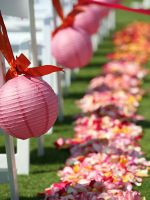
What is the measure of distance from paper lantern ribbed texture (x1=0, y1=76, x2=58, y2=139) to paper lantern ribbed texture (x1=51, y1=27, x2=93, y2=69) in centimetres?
179

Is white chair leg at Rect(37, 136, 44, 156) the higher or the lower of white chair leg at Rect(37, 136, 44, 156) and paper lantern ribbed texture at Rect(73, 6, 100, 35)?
the lower

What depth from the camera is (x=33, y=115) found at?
3.56 meters

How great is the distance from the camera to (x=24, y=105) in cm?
351

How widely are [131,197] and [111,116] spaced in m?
2.25

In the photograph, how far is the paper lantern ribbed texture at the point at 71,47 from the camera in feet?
17.6

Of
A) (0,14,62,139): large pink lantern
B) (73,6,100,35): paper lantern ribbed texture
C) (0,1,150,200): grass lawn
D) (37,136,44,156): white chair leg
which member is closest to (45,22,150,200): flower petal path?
(0,1,150,200): grass lawn

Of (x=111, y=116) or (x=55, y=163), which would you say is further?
(x=111, y=116)

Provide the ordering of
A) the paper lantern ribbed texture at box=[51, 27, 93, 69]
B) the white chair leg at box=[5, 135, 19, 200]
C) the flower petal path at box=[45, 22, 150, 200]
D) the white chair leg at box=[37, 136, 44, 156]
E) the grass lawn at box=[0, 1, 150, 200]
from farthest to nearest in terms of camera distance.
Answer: the paper lantern ribbed texture at box=[51, 27, 93, 69], the white chair leg at box=[37, 136, 44, 156], the grass lawn at box=[0, 1, 150, 200], the flower petal path at box=[45, 22, 150, 200], the white chair leg at box=[5, 135, 19, 200]

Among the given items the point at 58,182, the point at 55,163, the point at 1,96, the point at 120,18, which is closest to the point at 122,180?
the point at 58,182

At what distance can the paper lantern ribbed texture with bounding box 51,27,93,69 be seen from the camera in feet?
17.6

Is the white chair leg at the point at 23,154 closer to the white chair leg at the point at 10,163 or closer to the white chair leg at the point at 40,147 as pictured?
the white chair leg at the point at 40,147

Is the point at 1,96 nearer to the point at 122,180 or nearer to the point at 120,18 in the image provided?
the point at 122,180

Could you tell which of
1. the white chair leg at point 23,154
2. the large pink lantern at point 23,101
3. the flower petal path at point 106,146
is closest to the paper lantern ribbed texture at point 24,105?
the large pink lantern at point 23,101

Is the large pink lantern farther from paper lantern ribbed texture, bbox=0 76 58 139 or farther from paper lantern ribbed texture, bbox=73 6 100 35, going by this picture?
paper lantern ribbed texture, bbox=73 6 100 35
